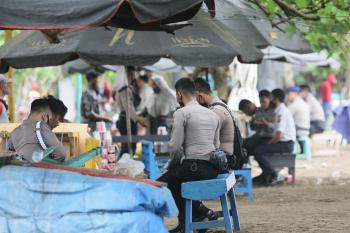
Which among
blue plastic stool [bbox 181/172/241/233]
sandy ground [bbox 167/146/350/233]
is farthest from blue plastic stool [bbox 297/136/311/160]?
blue plastic stool [bbox 181/172/241/233]

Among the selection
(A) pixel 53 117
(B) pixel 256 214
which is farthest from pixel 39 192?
(B) pixel 256 214

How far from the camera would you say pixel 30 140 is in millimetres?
8578

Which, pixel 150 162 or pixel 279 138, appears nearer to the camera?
pixel 150 162

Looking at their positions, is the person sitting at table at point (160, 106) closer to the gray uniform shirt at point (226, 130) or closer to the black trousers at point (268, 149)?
the black trousers at point (268, 149)

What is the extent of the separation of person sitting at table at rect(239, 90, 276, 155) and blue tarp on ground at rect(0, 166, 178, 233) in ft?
26.3

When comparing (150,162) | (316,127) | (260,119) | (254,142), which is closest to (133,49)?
(150,162)

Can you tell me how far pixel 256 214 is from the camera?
11.5m

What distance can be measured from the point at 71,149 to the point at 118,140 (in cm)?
395

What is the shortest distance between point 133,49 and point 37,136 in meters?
3.76

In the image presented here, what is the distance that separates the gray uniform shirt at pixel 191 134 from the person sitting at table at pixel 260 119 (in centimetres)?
579

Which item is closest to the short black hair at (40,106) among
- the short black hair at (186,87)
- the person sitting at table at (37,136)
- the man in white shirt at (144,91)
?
the person sitting at table at (37,136)

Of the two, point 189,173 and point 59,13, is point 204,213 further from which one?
point 59,13

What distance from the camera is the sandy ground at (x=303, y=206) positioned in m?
10.2

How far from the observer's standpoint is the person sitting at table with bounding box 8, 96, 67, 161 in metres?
8.52
